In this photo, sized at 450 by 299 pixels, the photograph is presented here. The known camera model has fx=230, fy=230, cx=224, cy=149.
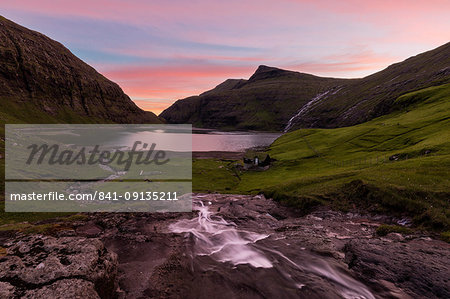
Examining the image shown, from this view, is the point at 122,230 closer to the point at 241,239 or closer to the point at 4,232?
the point at 4,232

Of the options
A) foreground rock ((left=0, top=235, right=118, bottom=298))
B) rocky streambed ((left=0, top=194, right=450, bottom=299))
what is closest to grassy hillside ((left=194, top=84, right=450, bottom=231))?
rocky streambed ((left=0, top=194, right=450, bottom=299))

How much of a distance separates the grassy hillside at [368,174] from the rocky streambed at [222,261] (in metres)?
4.55

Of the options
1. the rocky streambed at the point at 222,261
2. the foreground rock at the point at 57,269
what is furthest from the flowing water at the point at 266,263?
the foreground rock at the point at 57,269

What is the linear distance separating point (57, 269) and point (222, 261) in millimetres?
13564

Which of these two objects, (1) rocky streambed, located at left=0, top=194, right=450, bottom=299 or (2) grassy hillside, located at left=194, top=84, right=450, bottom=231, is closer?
(1) rocky streambed, located at left=0, top=194, right=450, bottom=299

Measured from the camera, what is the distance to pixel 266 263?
22047 mm

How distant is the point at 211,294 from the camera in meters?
17.5

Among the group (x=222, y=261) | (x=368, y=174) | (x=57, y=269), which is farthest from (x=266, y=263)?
(x=368, y=174)

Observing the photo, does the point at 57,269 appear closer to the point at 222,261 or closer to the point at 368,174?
the point at 222,261

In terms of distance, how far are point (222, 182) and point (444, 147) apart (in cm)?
5026

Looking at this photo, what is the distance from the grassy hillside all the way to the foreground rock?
30514 mm

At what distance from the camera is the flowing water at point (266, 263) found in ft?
60.2

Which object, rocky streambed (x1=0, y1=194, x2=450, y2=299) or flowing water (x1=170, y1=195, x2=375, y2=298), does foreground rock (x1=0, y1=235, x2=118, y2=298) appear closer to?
rocky streambed (x1=0, y1=194, x2=450, y2=299)

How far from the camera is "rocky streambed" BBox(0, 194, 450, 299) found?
14.8m
